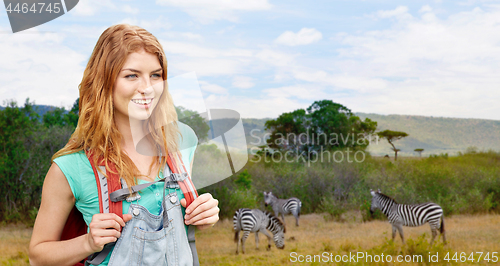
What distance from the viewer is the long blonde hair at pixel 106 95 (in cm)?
111

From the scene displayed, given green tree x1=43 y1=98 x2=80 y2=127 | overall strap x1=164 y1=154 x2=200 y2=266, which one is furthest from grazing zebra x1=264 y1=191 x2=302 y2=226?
overall strap x1=164 y1=154 x2=200 y2=266

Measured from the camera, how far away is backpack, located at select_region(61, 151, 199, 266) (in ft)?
3.45

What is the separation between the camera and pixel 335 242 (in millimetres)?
9602

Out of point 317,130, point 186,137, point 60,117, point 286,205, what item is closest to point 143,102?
point 186,137

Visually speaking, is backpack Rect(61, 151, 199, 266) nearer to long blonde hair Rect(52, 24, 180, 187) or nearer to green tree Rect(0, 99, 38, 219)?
long blonde hair Rect(52, 24, 180, 187)

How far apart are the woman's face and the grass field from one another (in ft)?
25.4

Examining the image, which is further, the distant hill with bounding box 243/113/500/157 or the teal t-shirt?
the distant hill with bounding box 243/113/500/157

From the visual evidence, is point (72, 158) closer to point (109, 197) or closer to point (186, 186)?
point (109, 197)

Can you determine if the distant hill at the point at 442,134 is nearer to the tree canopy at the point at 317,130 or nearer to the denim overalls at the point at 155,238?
the tree canopy at the point at 317,130

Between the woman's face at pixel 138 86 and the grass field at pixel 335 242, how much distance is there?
7746 millimetres

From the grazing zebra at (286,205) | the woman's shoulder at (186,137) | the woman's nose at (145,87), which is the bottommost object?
the grazing zebra at (286,205)

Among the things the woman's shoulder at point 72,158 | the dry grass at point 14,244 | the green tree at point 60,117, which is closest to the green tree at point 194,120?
the woman's shoulder at point 72,158

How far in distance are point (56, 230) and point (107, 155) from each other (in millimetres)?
300

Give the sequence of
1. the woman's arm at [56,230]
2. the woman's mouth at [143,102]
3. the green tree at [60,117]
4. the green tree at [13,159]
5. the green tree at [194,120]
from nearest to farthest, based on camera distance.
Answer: the woman's arm at [56,230] → the woman's mouth at [143,102] → the green tree at [194,120] → the green tree at [13,159] → the green tree at [60,117]
